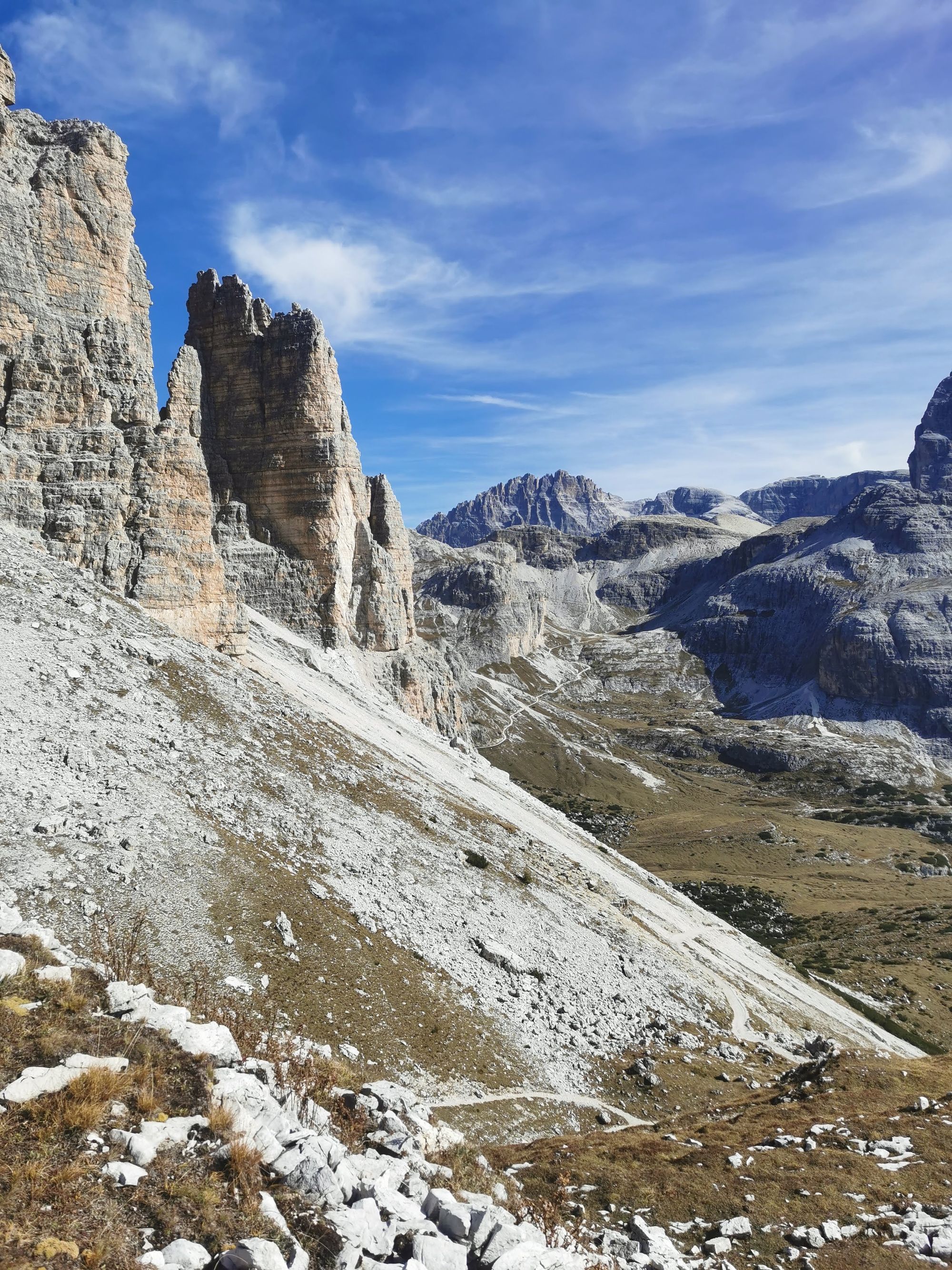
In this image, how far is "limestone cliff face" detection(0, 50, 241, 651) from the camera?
46.4 meters

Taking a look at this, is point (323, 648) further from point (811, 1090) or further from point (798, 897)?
point (798, 897)

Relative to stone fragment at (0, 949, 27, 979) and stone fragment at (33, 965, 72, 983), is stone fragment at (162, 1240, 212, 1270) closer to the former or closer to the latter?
stone fragment at (33, 965, 72, 983)

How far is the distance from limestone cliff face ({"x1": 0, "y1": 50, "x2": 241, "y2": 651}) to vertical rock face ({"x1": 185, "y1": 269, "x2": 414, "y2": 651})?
22871mm

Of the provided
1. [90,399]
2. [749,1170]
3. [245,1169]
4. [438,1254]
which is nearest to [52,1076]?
[245,1169]

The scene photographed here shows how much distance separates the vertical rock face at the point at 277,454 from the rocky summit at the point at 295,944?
41 cm

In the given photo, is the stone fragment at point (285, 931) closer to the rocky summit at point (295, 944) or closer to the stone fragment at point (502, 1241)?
the rocky summit at point (295, 944)

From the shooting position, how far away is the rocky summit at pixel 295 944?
1027cm

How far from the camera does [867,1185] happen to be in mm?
17797

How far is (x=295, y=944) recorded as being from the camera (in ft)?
88.9

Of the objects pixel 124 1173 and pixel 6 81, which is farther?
pixel 6 81

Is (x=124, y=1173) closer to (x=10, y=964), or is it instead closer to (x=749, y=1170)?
(x=10, y=964)

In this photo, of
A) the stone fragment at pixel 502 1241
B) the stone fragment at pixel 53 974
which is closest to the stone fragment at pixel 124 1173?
the stone fragment at pixel 502 1241

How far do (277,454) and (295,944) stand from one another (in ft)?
208

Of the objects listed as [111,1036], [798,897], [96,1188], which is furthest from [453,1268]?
[798,897]
